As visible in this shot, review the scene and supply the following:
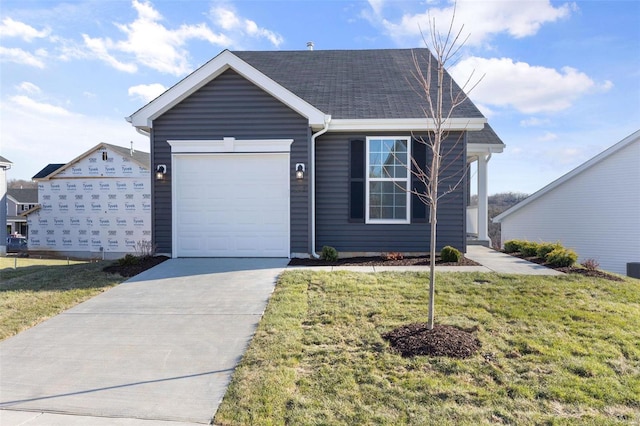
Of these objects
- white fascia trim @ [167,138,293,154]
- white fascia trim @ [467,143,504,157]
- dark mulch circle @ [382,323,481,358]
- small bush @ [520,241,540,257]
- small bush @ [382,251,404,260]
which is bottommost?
dark mulch circle @ [382,323,481,358]

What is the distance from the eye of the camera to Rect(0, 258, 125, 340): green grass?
520cm

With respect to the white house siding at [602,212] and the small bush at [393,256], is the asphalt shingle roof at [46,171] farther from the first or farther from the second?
the white house siding at [602,212]

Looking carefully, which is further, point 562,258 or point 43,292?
point 562,258

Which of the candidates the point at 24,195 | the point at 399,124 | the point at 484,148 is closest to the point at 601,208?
the point at 484,148

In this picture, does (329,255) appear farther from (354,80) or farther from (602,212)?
(602,212)

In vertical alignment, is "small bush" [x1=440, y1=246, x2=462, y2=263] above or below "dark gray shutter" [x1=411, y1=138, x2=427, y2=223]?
below

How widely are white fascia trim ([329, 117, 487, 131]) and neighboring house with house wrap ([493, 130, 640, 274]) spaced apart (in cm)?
840

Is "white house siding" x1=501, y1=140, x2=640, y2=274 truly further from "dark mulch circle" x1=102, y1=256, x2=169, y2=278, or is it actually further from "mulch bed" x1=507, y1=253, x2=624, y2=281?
"dark mulch circle" x1=102, y1=256, x2=169, y2=278

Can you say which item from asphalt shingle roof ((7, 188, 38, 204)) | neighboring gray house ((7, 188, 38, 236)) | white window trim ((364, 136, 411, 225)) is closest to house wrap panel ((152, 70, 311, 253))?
white window trim ((364, 136, 411, 225))

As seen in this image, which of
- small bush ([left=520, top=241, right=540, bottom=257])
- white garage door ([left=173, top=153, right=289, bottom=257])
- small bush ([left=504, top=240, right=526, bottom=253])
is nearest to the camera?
white garage door ([left=173, top=153, right=289, bottom=257])

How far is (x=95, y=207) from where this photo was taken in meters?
22.8

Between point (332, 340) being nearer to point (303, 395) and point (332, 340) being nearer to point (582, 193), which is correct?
point (303, 395)

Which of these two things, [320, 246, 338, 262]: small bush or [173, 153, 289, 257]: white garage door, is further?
[173, 153, 289, 257]: white garage door

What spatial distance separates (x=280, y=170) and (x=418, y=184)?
346 cm
